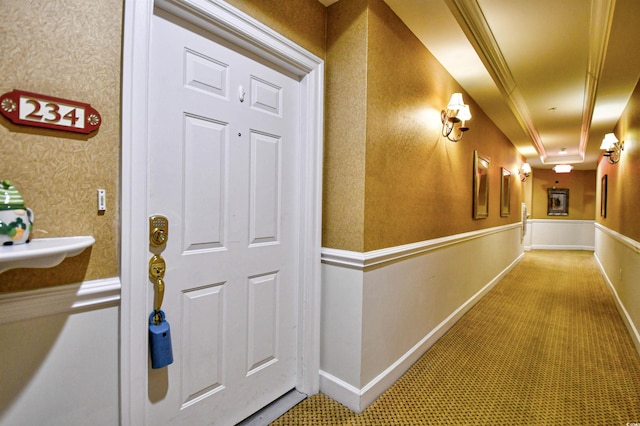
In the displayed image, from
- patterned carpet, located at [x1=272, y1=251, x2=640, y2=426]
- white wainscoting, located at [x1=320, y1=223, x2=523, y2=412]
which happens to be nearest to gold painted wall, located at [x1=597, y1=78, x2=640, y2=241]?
patterned carpet, located at [x1=272, y1=251, x2=640, y2=426]

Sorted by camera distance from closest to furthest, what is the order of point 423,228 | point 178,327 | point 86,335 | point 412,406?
point 86,335 → point 178,327 → point 412,406 → point 423,228

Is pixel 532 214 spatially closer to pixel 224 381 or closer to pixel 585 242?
pixel 585 242

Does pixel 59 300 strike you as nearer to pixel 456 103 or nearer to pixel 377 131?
pixel 377 131

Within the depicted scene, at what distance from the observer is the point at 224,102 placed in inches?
61.3

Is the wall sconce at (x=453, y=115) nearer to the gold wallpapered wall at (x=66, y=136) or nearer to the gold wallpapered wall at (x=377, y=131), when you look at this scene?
the gold wallpapered wall at (x=377, y=131)

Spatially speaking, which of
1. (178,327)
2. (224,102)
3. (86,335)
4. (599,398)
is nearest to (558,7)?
(224,102)

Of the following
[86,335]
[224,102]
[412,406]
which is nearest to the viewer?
[86,335]

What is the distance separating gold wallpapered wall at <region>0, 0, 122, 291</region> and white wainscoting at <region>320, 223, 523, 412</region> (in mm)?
1215

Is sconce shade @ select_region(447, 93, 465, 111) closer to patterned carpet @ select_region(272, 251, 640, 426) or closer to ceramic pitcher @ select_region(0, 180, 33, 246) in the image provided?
patterned carpet @ select_region(272, 251, 640, 426)

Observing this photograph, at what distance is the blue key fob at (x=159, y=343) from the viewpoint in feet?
4.19

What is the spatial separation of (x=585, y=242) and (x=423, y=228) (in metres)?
9.56

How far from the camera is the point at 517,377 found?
2.23 m

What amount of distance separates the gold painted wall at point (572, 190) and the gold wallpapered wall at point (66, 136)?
36.3ft

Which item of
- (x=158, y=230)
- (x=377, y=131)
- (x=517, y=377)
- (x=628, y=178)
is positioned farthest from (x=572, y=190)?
(x=158, y=230)
